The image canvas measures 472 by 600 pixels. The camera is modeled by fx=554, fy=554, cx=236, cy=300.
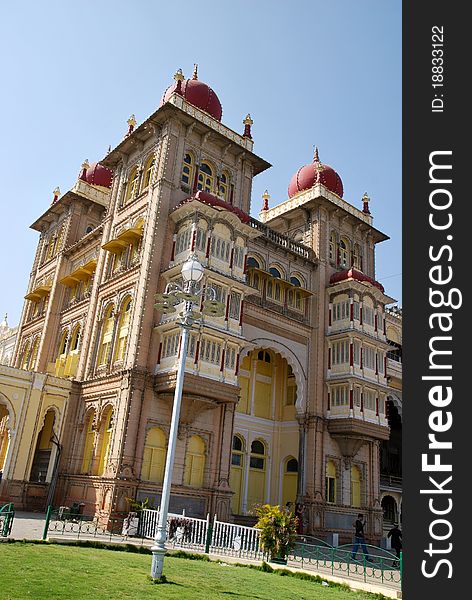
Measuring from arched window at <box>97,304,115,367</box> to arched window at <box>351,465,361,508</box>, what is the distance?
1490 cm

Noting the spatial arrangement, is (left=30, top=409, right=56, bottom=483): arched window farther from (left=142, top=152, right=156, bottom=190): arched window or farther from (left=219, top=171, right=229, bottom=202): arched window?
(left=219, top=171, right=229, bottom=202): arched window

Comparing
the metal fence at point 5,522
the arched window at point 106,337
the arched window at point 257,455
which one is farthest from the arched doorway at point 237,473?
the metal fence at point 5,522

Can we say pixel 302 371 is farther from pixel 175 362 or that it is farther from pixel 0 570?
pixel 0 570

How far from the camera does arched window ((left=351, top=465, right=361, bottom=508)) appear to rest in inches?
1190

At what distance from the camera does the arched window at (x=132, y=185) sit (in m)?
29.4

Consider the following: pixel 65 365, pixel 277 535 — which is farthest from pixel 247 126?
pixel 277 535

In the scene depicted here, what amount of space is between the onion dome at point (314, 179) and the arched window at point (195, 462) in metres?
18.8

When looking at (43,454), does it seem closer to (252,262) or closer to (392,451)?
(252,262)

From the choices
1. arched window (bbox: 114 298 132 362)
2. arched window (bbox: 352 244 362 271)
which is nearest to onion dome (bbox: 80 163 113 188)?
arched window (bbox: 114 298 132 362)

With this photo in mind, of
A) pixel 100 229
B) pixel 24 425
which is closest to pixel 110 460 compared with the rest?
pixel 24 425

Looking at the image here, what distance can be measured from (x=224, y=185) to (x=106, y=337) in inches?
409

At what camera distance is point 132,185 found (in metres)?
30.2

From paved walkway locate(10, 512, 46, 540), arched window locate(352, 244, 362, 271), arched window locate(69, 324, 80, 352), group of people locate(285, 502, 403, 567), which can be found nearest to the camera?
paved walkway locate(10, 512, 46, 540)

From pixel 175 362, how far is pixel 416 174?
677 inches
